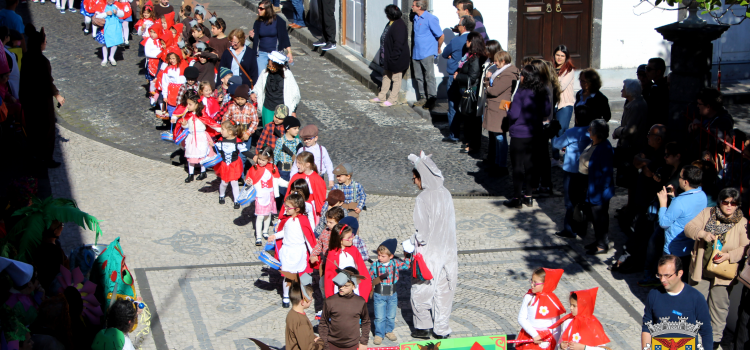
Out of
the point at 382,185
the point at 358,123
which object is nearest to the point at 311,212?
the point at 382,185

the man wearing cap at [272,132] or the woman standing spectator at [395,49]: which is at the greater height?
the woman standing spectator at [395,49]

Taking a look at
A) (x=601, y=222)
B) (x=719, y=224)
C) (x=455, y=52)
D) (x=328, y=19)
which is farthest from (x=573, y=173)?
(x=328, y=19)

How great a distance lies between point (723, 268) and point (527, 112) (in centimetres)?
370

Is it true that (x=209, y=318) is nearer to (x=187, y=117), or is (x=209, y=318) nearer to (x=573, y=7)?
(x=187, y=117)

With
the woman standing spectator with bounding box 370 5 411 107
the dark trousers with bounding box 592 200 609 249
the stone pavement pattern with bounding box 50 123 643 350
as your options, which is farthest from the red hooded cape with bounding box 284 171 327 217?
the woman standing spectator with bounding box 370 5 411 107

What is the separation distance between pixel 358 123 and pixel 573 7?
5.35m

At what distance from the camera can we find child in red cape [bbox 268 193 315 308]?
7254 millimetres

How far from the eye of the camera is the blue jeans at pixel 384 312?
265 inches

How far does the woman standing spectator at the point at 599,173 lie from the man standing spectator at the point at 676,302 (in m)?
2.77

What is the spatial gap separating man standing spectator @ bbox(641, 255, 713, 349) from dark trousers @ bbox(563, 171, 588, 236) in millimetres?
3163

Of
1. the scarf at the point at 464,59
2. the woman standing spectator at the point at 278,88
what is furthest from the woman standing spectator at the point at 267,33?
the scarf at the point at 464,59

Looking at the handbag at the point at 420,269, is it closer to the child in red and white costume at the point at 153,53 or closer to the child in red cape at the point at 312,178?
the child in red cape at the point at 312,178

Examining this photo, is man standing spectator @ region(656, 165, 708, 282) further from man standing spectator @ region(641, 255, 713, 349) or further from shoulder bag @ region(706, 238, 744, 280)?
man standing spectator @ region(641, 255, 713, 349)

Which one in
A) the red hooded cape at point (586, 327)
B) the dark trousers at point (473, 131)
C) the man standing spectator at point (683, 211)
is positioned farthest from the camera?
the dark trousers at point (473, 131)
